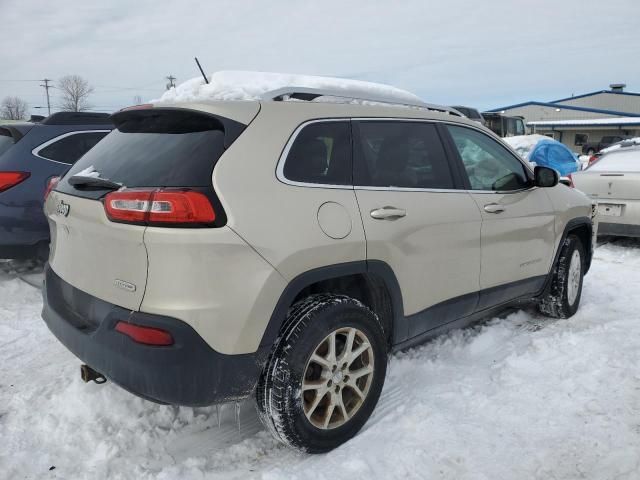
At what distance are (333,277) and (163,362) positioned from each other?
891mm

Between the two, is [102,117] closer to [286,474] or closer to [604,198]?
[286,474]

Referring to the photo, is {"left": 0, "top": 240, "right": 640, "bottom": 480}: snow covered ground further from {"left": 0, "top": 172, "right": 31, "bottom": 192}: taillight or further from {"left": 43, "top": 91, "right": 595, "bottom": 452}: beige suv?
{"left": 0, "top": 172, "right": 31, "bottom": 192}: taillight

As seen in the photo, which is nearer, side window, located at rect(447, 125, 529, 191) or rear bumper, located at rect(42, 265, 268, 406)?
rear bumper, located at rect(42, 265, 268, 406)

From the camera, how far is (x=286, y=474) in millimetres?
2459

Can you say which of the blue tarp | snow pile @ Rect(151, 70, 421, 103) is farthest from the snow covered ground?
the blue tarp

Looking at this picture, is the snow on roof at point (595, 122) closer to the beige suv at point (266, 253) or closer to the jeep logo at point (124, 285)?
the beige suv at point (266, 253)

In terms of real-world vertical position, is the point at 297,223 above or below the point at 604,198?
above

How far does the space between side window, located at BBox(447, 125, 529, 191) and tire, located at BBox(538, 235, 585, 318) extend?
94 centimetres

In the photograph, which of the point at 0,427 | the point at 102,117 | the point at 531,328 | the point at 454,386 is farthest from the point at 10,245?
the point at 531,328

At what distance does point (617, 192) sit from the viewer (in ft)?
23.8

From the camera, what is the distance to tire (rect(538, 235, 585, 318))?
14.8ft

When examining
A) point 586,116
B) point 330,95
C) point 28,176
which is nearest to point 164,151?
point 330,95

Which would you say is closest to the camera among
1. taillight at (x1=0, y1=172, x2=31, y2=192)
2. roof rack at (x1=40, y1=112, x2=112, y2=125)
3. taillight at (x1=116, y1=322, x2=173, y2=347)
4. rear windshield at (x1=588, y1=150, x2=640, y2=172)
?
taillight at (x1=116, y1=322, x2=173, y2=347)

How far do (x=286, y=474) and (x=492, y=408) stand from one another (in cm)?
133
